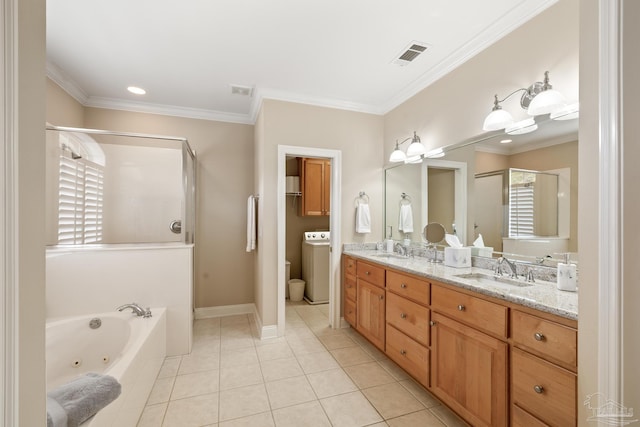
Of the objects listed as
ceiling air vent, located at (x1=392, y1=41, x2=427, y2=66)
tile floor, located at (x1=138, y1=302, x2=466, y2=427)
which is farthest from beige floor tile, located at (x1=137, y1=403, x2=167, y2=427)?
ceiling air vent, located at (x1=392, y1=41, x2=427, y2=66)

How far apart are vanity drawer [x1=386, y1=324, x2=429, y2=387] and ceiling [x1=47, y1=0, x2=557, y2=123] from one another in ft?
7.54

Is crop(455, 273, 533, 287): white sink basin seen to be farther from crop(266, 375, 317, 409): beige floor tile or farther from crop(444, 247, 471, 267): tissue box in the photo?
Answer: crop(266, 375, 317, 409): beige floor tile

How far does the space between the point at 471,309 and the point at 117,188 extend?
134 inches

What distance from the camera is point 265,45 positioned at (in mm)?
2225

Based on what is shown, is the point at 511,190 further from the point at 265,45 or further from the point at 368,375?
the point at 265,45

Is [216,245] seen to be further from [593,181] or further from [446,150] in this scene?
[593,181]

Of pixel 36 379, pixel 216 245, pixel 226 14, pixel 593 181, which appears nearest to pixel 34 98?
pixel 36 379

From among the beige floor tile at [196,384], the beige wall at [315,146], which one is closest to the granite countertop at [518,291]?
the beige wall at [315,146]

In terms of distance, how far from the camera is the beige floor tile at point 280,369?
2.25m

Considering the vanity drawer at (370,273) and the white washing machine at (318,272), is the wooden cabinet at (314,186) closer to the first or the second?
the white washing machine at (318,272)

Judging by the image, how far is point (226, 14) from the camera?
1895 mm

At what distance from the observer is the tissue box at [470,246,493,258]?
6.90 feet

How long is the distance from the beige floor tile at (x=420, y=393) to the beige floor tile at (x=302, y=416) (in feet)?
2.28

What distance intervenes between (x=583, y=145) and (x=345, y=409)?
195 cm
